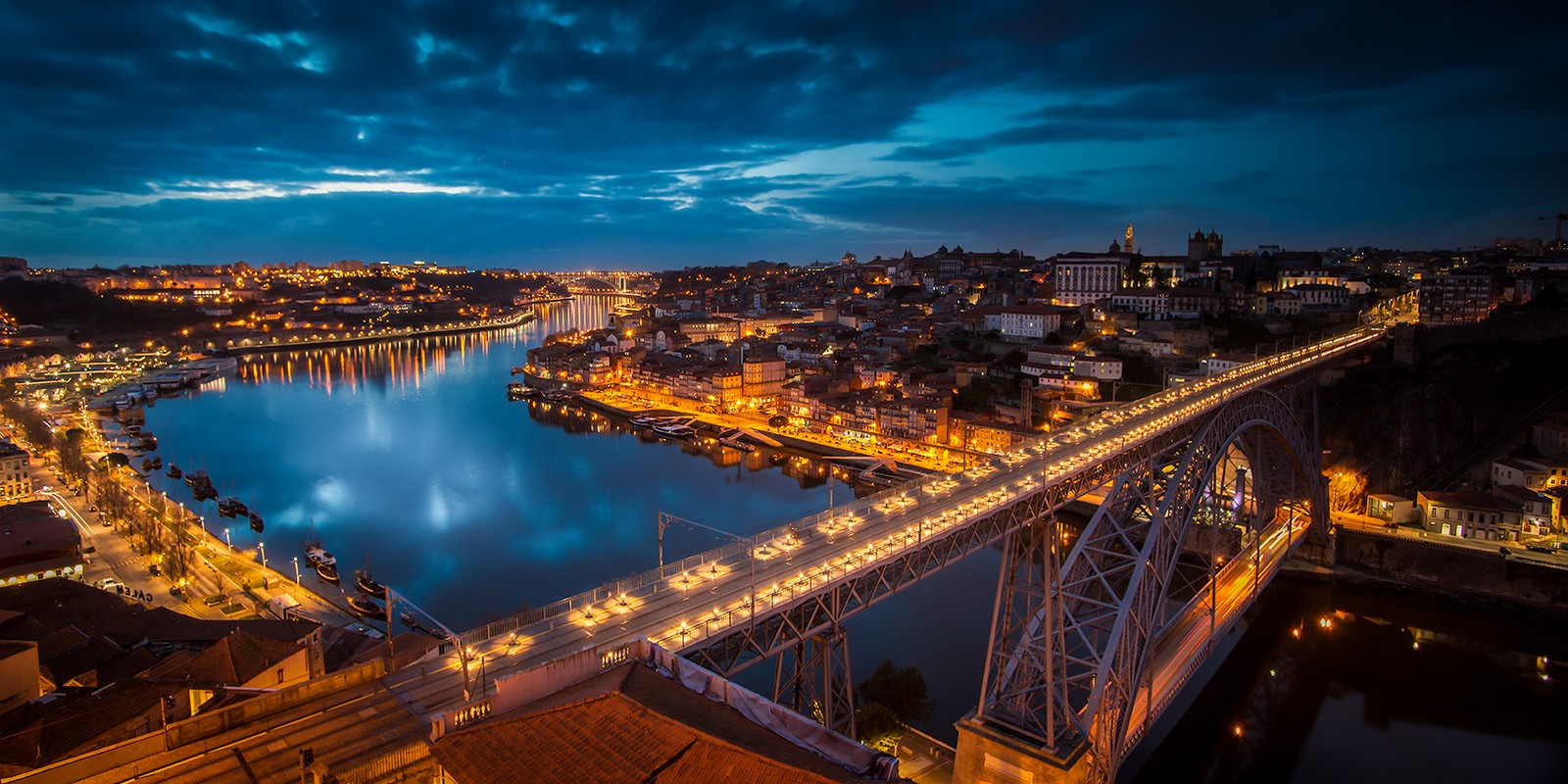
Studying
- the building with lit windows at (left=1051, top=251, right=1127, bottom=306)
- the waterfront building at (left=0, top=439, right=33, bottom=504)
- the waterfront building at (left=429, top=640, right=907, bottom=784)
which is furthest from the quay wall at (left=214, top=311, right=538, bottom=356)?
the waterfront building at (left=429, top=640, right=907, bottom=784)

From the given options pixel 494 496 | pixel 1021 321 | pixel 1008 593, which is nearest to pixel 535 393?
pixel 494 496

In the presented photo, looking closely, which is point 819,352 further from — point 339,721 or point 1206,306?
point 339,721

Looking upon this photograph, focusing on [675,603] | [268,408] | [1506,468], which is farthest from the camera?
[268,408]

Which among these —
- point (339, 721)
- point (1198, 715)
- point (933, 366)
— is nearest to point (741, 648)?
point (339, 721)

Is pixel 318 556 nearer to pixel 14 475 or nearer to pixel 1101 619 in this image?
pixel 14 475

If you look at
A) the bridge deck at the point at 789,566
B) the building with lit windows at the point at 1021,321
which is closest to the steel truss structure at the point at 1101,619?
the bridge deck at the point at 789,566

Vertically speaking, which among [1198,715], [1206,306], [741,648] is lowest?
[1198,715]
